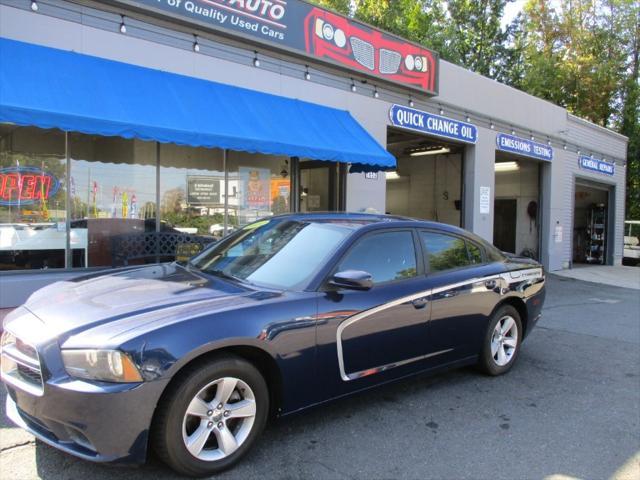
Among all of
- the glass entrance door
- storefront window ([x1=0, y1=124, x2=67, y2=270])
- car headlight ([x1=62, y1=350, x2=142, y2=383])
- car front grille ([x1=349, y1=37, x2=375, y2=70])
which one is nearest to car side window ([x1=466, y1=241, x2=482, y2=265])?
car headlight ([x1=62, y1=350, x2=142, y2=383])

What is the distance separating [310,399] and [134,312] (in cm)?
129

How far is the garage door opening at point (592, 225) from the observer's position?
20438 millimetres

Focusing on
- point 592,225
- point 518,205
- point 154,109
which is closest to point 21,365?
point 154,109

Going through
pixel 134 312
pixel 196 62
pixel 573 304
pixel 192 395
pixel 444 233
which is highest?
pixel 196 62

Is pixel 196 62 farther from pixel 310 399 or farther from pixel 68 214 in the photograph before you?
pixel 310 399

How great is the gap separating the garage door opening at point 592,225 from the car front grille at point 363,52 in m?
13.1

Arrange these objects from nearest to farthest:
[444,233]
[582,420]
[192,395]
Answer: [192,395] → [582,420] → [444,233]

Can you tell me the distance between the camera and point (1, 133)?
6.93 metres

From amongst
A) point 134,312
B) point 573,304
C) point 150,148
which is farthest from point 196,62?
point 573,304

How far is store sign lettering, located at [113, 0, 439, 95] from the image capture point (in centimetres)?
805

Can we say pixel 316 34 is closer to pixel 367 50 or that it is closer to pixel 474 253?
pixel 367 50

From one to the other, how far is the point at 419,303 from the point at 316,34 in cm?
711

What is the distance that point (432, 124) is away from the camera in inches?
472

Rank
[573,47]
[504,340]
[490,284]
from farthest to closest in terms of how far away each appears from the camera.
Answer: [573,47] → [504,340] → [490,284]
